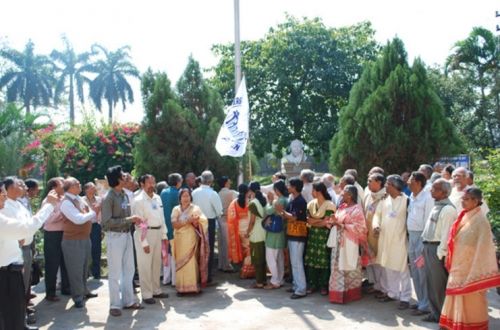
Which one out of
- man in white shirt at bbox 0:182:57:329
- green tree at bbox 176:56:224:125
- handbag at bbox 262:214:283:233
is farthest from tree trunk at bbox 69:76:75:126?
man in white shirt at bbox 0:182:57:329

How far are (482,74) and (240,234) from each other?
1276 cm

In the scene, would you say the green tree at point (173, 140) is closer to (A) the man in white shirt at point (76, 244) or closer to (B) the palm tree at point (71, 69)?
(A) the man in white shirt at point (76, 244)

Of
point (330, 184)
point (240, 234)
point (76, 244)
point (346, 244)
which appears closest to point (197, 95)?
point (240, 234)

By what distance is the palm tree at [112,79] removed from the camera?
54375 mm

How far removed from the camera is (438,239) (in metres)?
5.39

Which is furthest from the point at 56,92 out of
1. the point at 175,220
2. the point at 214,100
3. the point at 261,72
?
the point at 175,220

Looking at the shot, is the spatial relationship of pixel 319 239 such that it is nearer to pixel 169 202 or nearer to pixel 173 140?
pixel 169 202

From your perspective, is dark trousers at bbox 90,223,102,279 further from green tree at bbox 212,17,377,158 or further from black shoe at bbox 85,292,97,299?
green tree at bbox 212,17,377,158

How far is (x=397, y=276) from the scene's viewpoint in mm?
6562

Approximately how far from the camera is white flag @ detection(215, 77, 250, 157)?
918 cm

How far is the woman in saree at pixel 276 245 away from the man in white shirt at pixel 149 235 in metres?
1.45

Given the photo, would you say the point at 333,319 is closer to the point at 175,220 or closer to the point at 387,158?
the point at 175,220

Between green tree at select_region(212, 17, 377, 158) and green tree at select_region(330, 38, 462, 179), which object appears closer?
green tree at select_region(330, 38, 462, 179)

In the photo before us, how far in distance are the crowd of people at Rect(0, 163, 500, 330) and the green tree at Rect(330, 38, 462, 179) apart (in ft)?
8.62
